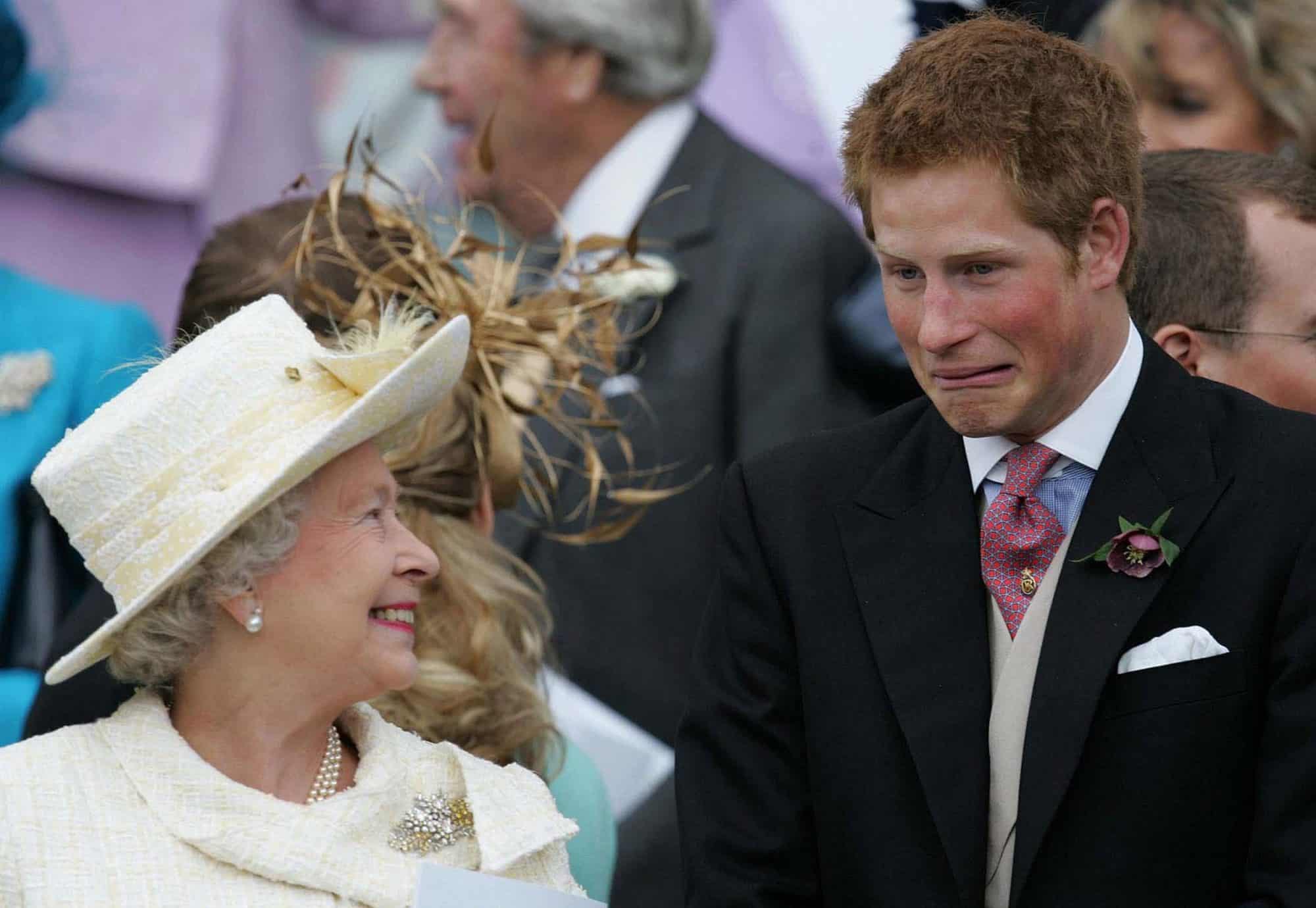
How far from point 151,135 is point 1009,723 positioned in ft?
10.8

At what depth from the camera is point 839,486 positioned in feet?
8.47

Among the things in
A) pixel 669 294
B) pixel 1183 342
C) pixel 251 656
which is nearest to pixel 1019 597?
pixel 1183 342

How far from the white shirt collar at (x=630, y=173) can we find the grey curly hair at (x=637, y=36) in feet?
0.20

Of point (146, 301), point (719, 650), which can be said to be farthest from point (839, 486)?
point (146, 301)

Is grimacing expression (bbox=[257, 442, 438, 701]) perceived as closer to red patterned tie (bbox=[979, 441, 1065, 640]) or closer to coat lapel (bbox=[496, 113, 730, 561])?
red patterned tie (bbox=[979, 441, 1065, 640])

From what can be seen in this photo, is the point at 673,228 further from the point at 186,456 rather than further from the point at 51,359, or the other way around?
the point at 186,456

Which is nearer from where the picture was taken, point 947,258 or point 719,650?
point 947,258

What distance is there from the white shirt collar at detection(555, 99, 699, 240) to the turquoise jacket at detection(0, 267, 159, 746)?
1036 mm

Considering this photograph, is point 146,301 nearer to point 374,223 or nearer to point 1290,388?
point 374,223

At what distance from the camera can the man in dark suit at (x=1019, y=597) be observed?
230cm

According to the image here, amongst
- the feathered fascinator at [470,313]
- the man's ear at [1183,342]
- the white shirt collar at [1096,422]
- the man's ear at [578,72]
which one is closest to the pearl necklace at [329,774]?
the feathered fascinator at [470,313]

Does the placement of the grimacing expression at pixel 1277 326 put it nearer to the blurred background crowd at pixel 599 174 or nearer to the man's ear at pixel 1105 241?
the man's ear at pixel 1105 241

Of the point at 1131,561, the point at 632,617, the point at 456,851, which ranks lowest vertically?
the point at 632,617

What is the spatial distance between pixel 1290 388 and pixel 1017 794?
3.24ft
